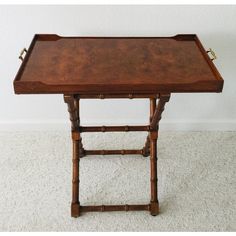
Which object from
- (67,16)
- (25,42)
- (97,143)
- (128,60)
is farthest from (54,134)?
(128,60)

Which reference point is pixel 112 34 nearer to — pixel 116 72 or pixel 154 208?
pixel 116 72

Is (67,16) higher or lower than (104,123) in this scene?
higher

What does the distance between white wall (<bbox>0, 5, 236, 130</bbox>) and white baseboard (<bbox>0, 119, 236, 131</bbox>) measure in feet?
0.03

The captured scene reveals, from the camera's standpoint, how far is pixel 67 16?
1.79 metres

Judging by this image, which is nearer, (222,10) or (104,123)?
(222,10)

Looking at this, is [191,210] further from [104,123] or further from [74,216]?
[104,123]

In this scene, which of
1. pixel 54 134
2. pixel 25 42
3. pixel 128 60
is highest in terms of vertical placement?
pixel 128 60

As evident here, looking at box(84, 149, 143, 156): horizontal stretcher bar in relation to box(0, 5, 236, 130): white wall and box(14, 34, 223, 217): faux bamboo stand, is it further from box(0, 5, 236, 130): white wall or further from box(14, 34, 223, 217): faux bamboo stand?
box(14, 34, 223, 217): faux bamboo stand

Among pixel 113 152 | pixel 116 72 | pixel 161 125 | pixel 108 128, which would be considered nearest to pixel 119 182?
pixel 113 152

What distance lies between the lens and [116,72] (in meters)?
1.35

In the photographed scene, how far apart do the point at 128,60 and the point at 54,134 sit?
3.15ft

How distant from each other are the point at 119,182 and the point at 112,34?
0.81 meters

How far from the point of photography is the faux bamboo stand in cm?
127

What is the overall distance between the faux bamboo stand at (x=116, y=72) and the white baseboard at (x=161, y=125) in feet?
1.81
